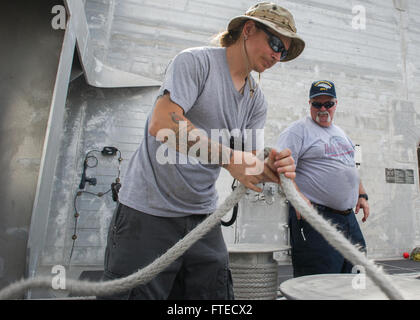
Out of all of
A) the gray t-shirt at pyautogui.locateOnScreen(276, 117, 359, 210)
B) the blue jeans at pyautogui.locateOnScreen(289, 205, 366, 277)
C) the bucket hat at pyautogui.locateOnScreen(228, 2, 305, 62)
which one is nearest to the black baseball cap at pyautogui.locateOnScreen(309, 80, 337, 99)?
the gray t-shirt at pyautogui.locateOnScreen(276, 117, 359, 210)

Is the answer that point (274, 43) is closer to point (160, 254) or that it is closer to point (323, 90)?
point (160, 254)

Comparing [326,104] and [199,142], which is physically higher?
[326,104]

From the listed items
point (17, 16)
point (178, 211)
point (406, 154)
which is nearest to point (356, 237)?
point (178, 211)

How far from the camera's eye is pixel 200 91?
107 centimetres

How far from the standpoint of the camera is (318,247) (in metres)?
1.70

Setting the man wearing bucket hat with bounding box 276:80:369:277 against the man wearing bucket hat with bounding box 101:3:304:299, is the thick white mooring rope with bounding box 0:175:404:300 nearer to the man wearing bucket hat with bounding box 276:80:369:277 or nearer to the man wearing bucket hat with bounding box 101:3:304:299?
the man wearing bucket hat with bounding box 101:3:304:299

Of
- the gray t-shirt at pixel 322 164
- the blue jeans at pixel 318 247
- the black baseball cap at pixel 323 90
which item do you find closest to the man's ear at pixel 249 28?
the gray t-shirt at pixel 322 164

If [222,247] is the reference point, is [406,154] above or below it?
above

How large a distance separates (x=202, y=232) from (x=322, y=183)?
127 centimetres

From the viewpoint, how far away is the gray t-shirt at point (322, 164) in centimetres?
183

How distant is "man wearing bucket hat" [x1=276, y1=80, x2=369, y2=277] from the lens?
1.71 meters

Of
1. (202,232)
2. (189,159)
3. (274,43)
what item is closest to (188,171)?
(189,159)
